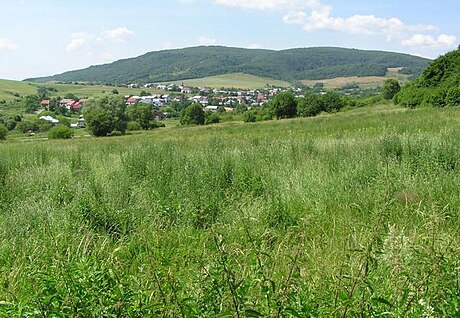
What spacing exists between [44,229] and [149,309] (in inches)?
105

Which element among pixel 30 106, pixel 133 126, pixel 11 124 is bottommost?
pixel 133 126

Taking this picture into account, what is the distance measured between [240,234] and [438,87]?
36.5 m

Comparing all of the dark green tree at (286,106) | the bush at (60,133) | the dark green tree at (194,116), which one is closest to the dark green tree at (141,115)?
the dark green tree at (194,116)

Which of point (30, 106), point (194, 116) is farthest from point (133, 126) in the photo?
point (30, 106)

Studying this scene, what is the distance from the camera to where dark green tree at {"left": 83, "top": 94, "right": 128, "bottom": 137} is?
246 feet

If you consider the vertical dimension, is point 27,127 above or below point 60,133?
below

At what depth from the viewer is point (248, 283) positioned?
252cm

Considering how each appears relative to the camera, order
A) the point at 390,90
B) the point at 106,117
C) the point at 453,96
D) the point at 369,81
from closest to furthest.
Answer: the point at 453,96 → the point at 390,90 → the point at 106,117 → the point at 369,81

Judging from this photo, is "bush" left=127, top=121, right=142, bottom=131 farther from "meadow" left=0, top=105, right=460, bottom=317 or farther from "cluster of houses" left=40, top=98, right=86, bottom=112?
"meadow" left=0, top=105, right=460, bottom=317

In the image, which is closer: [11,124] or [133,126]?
[133,126]

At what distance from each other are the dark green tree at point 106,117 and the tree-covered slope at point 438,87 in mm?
51244

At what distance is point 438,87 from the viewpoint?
35.8 metres

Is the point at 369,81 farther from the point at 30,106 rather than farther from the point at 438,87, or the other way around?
the point at 438,87

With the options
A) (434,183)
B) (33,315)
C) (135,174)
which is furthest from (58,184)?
(434,183)
